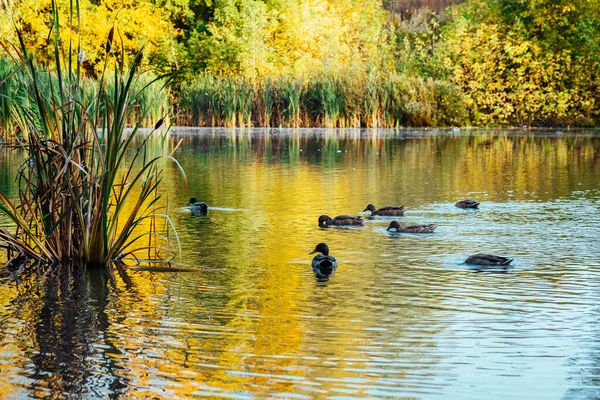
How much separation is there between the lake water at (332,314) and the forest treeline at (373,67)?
18.7 meters

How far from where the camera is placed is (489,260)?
8.08 meters

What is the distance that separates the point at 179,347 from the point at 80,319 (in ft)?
3.13

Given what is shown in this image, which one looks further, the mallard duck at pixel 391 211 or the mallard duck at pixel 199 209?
the mallard duck at pixel 199 209

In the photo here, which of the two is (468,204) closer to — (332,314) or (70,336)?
(332,314)

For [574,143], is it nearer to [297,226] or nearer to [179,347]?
[297,226]

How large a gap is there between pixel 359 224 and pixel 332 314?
175 inches

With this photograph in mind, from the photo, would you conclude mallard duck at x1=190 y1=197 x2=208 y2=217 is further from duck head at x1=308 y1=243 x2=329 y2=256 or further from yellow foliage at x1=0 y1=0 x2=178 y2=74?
yellow foliage at x1=0 y1=0 x2=178 y2=74

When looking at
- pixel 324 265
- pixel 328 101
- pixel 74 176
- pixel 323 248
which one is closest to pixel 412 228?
pixel 323 248

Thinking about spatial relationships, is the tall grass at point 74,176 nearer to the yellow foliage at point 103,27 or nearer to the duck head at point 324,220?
the duck head at point 324,220

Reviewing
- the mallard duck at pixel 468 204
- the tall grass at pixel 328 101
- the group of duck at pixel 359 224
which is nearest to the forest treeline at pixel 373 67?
the tall grass at pixel 328 101

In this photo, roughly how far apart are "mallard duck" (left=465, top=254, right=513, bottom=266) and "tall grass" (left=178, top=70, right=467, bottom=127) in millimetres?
25139

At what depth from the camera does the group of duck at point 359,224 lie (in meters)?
7.95

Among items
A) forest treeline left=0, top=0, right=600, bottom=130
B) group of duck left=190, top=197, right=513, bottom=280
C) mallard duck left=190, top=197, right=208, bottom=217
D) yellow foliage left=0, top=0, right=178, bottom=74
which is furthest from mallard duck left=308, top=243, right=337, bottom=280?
yellow foliage left=0, top=0, right=178, bottom=74

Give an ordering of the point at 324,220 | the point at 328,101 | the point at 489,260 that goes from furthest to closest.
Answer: the point at 328,101 → the point at 324,220 → the point at 489,260
